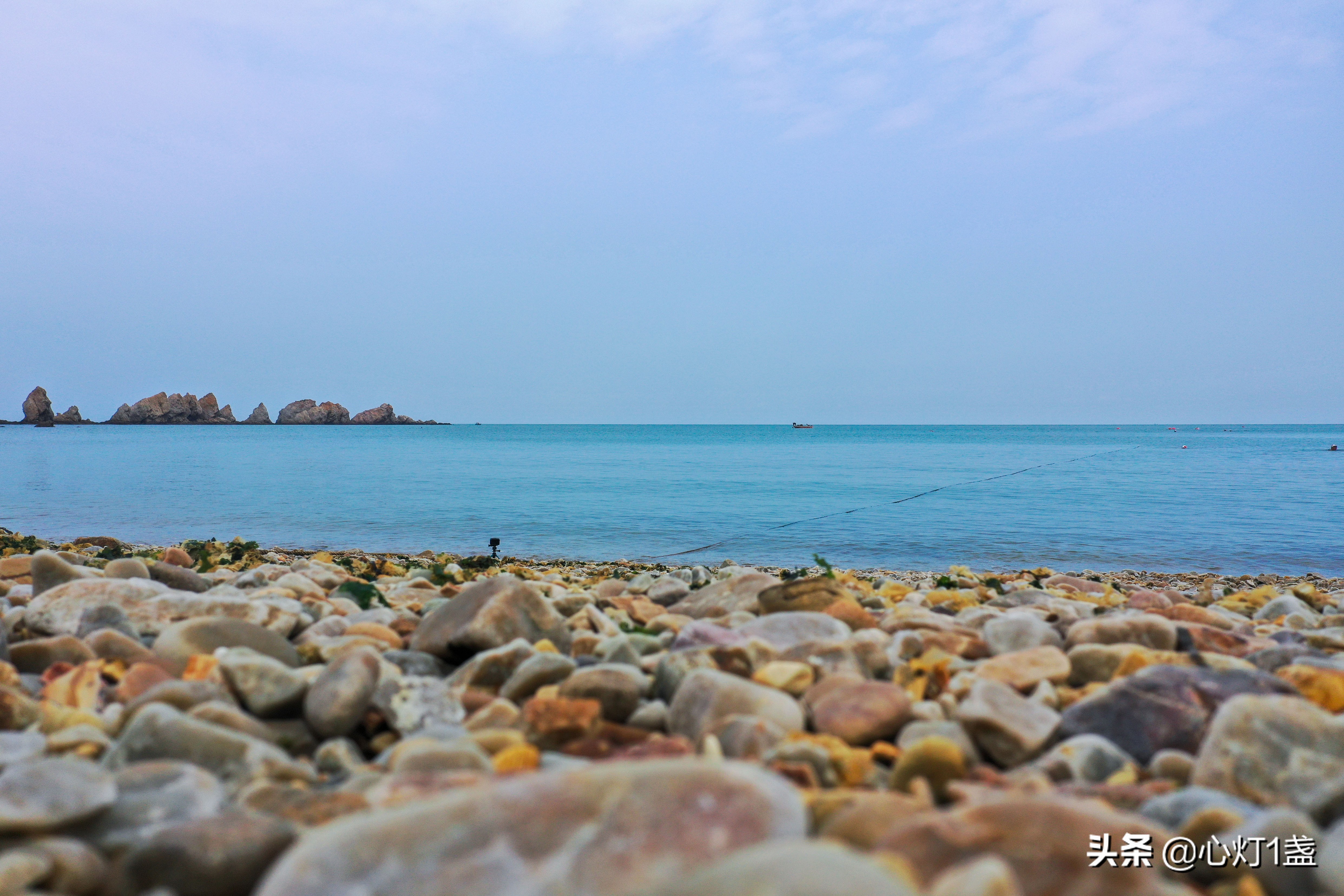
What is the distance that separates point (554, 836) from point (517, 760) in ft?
2.07

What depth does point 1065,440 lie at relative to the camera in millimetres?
74438

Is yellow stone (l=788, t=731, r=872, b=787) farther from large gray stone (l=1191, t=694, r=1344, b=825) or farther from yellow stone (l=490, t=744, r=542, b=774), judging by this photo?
large gray stone (l=1191, t=694, r=1344, b=825)

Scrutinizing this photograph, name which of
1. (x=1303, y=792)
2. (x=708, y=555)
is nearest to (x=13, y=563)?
(x=1303, y=792)

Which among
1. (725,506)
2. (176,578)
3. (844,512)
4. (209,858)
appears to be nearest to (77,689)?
(209,858)

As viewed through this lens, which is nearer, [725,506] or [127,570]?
[127,570]

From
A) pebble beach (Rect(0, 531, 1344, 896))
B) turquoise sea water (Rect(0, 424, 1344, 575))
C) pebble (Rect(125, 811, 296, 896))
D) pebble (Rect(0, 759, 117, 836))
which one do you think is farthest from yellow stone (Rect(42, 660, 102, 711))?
turquoise sea water (Rect(0, 424, 1344, 575))

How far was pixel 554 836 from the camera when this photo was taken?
1.28 m

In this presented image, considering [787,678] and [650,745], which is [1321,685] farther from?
[650,745]

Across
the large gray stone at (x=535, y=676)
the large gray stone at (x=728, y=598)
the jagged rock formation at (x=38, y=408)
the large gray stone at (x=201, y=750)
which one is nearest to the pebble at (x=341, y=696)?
the large gray stone at (x=201, y=750)

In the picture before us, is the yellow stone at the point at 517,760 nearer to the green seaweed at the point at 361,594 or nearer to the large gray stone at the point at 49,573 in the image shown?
the green seaweed at the point at 361,594

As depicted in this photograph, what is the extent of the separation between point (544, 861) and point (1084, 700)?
69.2 inches

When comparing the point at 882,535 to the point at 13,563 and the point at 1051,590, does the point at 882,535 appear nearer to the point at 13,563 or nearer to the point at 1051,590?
the point at 1051,590

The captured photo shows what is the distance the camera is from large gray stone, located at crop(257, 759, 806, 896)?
1227 mm

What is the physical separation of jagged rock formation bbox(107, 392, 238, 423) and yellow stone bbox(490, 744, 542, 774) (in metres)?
122
